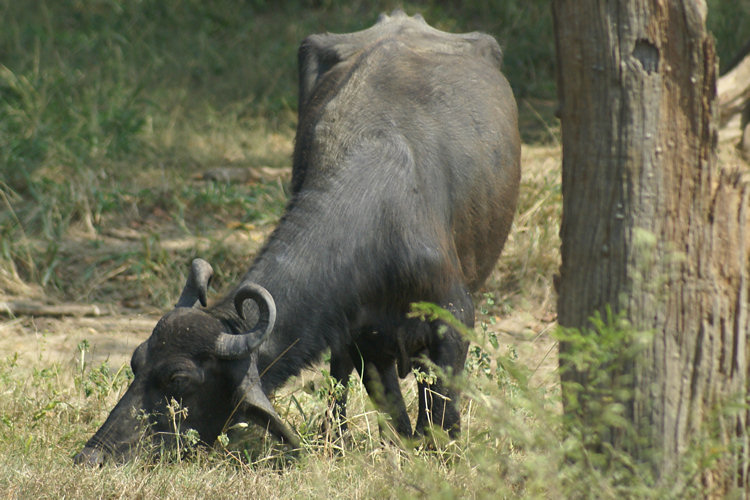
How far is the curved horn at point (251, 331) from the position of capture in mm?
4227

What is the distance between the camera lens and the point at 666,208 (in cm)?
291

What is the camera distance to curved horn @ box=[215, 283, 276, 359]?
13.9ft

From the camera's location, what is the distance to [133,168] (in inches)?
343

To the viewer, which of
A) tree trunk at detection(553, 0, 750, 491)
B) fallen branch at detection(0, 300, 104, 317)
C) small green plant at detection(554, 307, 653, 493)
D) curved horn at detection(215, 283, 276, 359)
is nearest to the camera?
small green plant at detection(554, 307, 653, 493)

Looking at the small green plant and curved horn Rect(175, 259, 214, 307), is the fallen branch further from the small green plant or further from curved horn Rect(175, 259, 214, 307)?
the small green plant

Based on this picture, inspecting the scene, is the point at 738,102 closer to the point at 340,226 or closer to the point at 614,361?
the point at 340,226

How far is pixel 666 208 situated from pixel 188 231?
5369mm

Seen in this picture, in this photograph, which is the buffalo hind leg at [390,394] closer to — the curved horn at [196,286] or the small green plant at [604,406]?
the curved horn at [196,286]

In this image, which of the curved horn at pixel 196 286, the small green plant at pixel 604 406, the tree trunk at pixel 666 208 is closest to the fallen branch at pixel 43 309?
the curved horn at pixel 196 286

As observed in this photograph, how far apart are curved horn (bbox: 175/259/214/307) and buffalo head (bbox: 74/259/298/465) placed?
20 centimetres

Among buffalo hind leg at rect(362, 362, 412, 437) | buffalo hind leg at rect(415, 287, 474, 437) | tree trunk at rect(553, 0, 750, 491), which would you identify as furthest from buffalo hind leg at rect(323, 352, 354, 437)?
tree trunk at rect(553, 0, 750, 491)

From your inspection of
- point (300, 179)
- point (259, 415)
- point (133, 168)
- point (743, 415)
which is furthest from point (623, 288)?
point (133, 168)

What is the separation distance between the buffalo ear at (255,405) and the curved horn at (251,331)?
15 cm

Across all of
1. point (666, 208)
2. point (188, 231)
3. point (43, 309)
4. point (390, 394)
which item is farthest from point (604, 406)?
point (188, 231)
